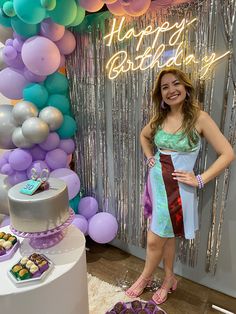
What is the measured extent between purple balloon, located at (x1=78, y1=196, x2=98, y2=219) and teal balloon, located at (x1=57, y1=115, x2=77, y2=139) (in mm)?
593

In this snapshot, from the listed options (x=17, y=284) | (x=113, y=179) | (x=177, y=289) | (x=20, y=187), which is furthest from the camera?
(x=113, y=179)

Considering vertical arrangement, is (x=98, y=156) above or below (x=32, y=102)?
below

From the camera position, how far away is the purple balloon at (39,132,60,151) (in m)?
2.26

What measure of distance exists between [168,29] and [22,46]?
3.29ft

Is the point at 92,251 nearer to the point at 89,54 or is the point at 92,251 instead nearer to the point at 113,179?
the point at 113,179

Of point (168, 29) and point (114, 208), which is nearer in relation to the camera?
point (168, 29)

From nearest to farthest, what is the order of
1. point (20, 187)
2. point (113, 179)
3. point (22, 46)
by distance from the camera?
point (20, 187)
point (22, 46)
point (113, 179)

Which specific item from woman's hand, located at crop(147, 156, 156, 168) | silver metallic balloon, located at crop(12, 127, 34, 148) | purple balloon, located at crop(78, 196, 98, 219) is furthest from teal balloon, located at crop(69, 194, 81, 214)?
woman's hand, located at crop(147, 156, 156, 168)

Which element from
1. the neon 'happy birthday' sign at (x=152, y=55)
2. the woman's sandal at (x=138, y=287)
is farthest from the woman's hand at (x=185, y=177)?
the woman's sandal at (x=138, y=287)

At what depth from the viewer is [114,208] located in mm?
2691

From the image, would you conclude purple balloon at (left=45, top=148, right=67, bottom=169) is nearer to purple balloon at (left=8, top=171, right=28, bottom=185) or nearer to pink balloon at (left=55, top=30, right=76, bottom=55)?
purple balloon at (left=8, top=171, right=28, bottom=185)

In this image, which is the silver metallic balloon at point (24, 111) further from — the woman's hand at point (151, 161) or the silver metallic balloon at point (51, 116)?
the woman's hand at point (151, 161)

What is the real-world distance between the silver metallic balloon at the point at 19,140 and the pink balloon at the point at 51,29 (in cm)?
68

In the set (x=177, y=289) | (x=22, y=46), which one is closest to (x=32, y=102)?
(x=22, y=46)
